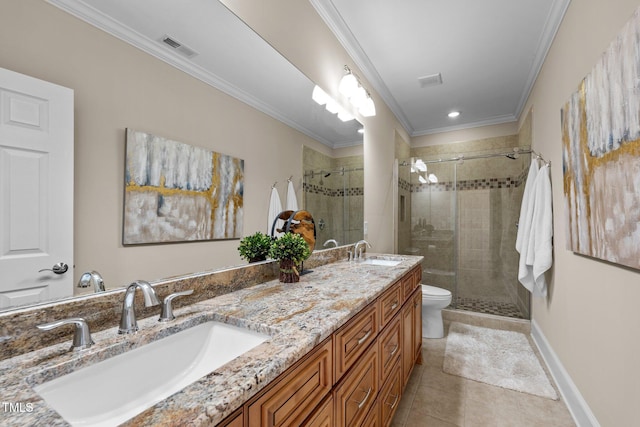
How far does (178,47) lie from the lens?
1007 millimetres

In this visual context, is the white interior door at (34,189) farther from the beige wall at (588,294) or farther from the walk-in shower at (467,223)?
the walk-in shower at (467,223)

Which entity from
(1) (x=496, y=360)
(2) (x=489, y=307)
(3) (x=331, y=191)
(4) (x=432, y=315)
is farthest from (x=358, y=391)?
(2) (x=489, y=307)

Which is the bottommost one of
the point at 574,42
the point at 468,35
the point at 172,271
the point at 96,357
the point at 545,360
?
the point at 545,360

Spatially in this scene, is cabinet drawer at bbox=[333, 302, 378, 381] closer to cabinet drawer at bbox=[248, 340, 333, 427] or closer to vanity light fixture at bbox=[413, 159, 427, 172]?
cabinet drawer at bbox=[248, 340, 333, 427]

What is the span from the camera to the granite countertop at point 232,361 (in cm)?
47

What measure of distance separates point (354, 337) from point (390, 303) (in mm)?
505

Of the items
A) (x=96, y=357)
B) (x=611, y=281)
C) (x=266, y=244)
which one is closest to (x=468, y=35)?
(x=611, y=281)

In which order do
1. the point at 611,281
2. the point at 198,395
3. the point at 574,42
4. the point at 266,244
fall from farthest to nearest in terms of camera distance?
the point at 574,42 → the point at 266,244 → the point at 611,281 → the point at 198,395

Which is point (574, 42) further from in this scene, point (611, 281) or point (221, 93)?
point (221, 93)

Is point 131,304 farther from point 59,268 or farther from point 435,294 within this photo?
point 435,294

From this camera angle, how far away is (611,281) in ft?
4.22

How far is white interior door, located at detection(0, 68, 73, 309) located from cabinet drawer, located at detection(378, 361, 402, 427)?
1.37 metres

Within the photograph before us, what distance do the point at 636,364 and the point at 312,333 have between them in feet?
4.31

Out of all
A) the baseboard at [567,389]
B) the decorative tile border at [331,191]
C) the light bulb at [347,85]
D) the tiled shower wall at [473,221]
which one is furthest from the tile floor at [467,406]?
the light bulb at [347,85]
